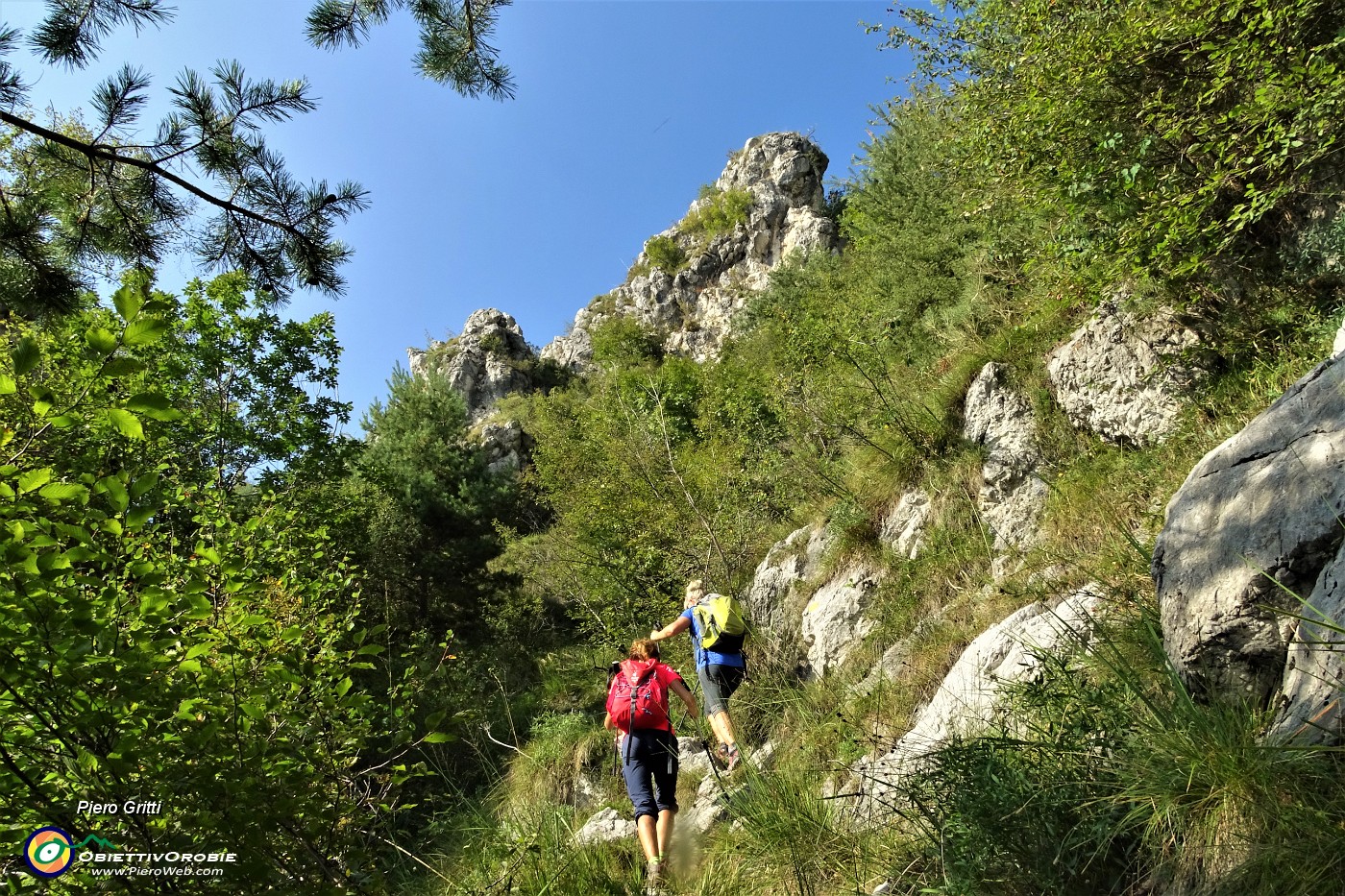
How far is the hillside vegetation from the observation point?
5.81ft

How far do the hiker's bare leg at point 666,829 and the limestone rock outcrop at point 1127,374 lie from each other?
14.0 ft

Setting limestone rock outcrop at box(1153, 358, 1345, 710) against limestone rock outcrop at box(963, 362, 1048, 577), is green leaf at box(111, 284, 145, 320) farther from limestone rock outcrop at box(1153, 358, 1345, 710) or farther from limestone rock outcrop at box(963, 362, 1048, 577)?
limestone rock outcrop at box(963, 362, 1048, 577)

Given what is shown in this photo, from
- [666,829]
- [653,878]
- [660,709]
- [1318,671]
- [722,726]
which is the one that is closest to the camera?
[1318,671]

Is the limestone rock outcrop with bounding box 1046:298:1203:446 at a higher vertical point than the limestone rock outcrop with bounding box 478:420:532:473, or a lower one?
lower

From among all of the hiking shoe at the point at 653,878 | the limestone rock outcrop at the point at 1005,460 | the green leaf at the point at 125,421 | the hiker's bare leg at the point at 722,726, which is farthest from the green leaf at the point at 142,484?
the limestone rock outcrop at the point at 1005,460

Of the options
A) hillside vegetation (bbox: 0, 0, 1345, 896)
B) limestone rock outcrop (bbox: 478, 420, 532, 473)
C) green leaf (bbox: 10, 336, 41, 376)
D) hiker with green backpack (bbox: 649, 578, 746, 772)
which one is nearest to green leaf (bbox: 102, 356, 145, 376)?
hillside vegetation (bbox: 0, 0, 1345, 896)

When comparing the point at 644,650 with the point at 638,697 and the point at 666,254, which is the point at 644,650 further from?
the point at 666,254

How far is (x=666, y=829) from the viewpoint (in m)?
3.97

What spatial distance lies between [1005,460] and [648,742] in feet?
13.2

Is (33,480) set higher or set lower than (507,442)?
lower

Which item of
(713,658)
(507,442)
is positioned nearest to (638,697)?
(713,658)

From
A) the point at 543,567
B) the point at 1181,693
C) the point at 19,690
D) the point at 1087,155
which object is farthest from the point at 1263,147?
the point at 543,567

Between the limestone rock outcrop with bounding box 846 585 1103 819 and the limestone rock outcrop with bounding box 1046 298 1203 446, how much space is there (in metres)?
1.77

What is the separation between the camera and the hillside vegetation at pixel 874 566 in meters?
1.77
